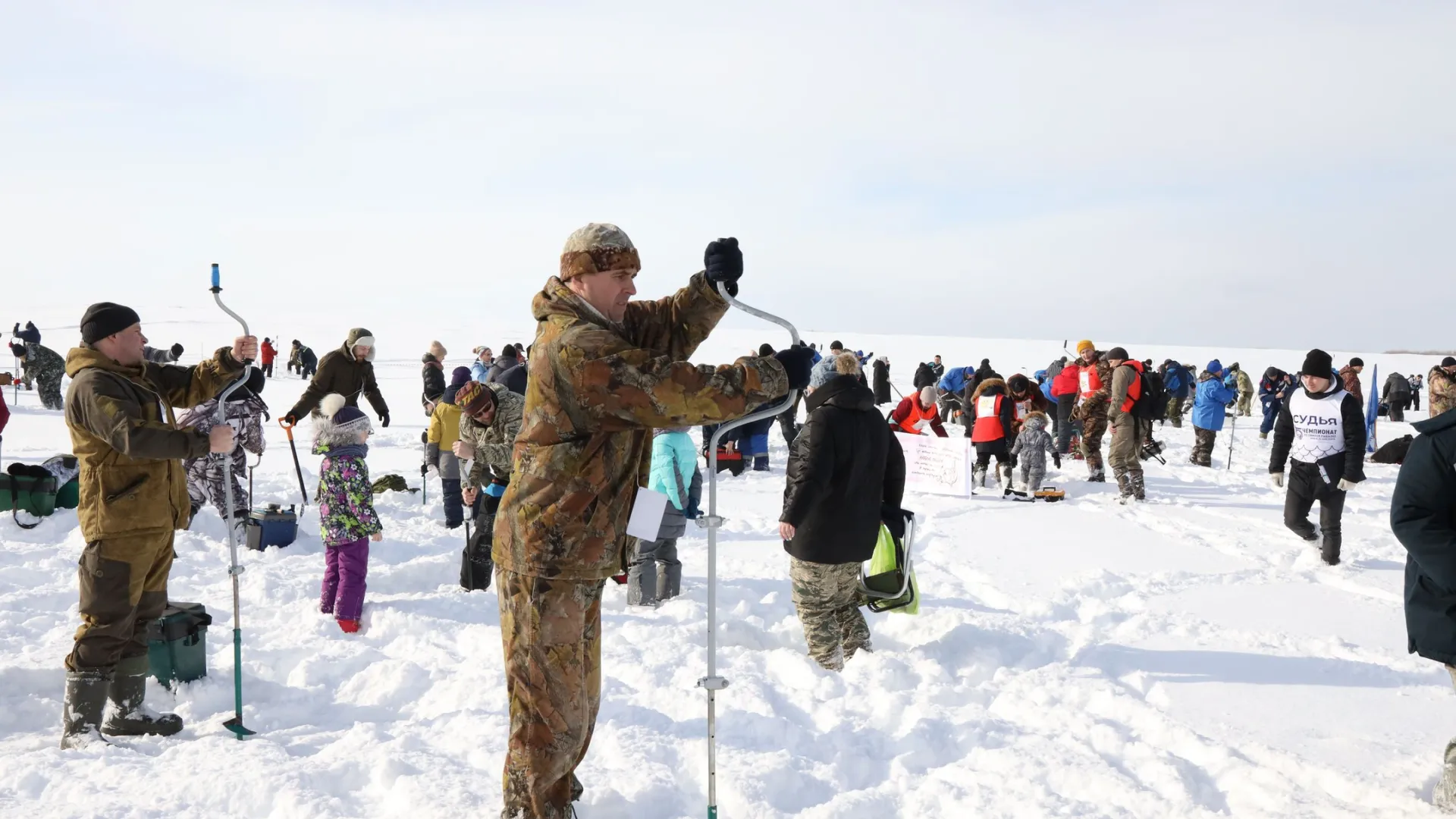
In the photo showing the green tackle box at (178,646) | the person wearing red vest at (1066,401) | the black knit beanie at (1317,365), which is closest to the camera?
the green tackle box at (178,646)

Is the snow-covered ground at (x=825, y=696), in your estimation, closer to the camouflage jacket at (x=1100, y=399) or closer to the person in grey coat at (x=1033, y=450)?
the person in grey coat at (x=1033, y=450)

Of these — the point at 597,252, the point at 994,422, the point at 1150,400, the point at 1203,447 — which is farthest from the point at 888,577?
the point at 1203,447

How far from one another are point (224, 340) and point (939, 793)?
2478 inches

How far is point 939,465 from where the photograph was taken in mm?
11867

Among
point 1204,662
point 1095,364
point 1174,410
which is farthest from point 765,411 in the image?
point 1174,410

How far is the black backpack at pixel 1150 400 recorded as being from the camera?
10.9 m

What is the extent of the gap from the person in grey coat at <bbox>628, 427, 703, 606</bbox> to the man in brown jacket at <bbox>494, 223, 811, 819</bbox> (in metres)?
3.20

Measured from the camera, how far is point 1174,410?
21.6 metres

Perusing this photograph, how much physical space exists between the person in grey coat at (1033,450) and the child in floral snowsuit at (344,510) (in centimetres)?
855

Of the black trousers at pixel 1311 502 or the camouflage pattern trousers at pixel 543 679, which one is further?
the black trousers at pixel 1311 502

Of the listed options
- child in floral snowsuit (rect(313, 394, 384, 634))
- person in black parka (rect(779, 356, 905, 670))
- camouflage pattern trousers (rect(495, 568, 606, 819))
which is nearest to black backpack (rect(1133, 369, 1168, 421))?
person in black parka (rect(779, 356, 905, 670))

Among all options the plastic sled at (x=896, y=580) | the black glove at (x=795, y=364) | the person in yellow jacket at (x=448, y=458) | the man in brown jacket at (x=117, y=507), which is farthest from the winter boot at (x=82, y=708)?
the person in yellow jacket at (x=448, y=458)

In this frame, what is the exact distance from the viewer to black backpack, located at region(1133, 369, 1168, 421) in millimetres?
10922

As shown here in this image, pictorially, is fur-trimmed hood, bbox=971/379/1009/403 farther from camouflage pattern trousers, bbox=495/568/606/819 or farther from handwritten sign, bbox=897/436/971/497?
camouflage pattern trousers, bbox=495/568/606/819
